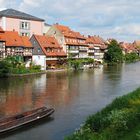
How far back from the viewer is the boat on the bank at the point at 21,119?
17.6 metres

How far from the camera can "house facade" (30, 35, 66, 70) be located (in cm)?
5919

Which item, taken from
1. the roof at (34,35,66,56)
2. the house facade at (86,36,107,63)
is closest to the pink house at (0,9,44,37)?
the roof at (34,35,66,56)

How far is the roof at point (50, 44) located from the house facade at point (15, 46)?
2.97 meters

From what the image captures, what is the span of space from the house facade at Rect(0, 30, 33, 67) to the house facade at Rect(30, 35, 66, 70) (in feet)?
6.04

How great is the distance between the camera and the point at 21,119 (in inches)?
741

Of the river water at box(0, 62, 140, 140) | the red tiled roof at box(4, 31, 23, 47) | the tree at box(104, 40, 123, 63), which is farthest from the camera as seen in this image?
the tree at box(104, 40, 123, 63)

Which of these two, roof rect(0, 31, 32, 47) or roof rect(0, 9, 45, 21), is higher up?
roof rect(0, 9, 45, 21)

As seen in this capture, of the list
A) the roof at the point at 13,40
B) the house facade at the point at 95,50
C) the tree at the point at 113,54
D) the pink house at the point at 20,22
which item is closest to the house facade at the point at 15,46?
the roof at the point at 13,40

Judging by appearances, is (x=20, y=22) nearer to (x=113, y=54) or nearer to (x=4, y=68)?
(x=4, y=68)

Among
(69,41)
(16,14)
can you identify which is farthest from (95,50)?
(16,14)

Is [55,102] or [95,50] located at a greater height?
[95,50]

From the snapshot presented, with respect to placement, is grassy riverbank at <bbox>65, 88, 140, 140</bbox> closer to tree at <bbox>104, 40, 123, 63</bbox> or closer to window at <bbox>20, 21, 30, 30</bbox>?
window at <bbox>20, 21, 30, 30</bbox>

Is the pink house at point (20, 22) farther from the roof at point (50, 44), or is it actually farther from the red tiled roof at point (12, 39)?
the red tiled roof at point (12, 39)

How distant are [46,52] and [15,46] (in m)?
7.83
